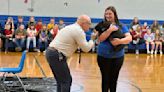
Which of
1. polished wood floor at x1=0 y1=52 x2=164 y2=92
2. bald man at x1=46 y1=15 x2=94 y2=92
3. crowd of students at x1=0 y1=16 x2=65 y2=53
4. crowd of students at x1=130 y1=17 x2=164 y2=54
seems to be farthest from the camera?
crowd of students at x1=130 y1=17 x2=164 y2=54

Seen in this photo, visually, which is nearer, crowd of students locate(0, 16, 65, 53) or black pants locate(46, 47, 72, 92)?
black pants locate(46, 47, 72, 92)

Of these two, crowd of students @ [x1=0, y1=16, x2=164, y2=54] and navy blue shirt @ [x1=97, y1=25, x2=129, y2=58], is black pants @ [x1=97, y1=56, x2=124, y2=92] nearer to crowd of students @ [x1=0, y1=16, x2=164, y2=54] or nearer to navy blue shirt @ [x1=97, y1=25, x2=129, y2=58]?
navy blue shirt @ [x1=97, y1=25, x2=129, y2=58]

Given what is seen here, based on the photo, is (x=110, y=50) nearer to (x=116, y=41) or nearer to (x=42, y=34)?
(x=116, y=41)

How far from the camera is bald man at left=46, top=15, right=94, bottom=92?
16.8ft

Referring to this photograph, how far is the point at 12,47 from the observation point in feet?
49.3

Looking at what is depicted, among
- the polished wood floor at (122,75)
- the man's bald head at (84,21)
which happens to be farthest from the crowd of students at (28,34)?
the man's bald head at (84,21)

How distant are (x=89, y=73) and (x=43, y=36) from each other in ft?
18.9

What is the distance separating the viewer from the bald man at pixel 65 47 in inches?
202

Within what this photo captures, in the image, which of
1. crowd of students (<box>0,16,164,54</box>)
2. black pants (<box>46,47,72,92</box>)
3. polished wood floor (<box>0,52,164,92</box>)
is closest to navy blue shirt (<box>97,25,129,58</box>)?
black pants (<box>46,47,72,92</box>)

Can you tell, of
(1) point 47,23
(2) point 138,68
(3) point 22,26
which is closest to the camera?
(2) point 138,68

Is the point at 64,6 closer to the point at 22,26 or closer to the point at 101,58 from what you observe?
the point at 22,26

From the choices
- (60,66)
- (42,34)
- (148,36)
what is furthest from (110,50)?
(148,36)

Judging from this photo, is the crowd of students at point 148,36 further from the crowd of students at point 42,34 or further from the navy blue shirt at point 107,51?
the navy blue shirt at point 107,51

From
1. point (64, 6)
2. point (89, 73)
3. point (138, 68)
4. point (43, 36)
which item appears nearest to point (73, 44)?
point (89, 73)
